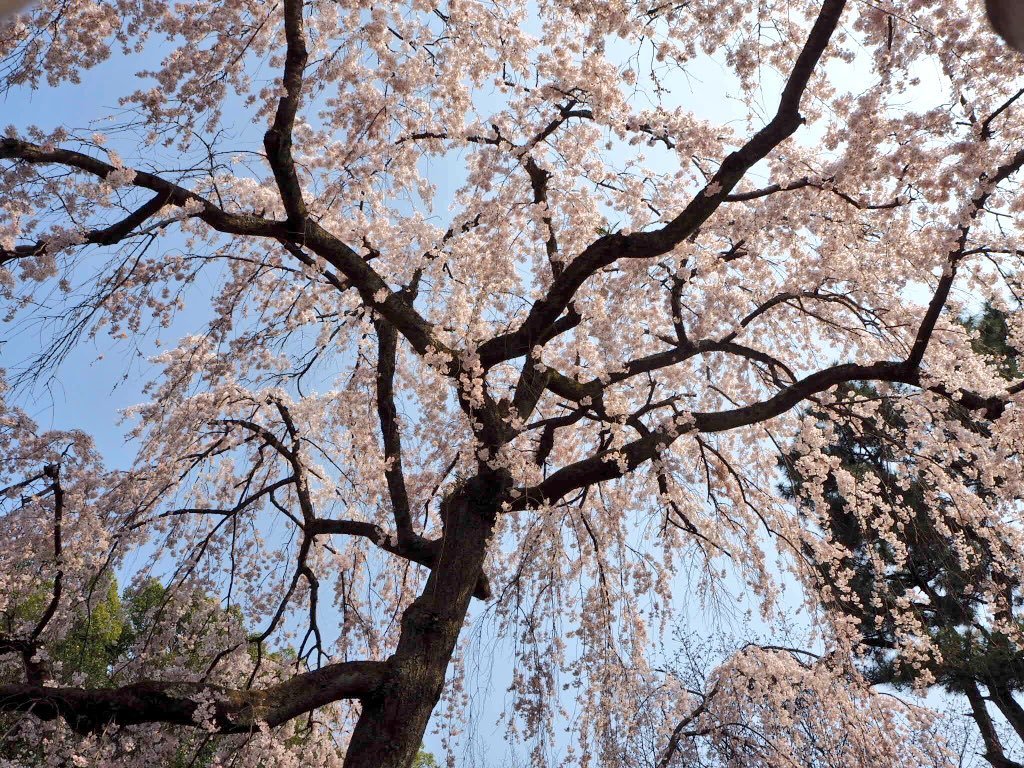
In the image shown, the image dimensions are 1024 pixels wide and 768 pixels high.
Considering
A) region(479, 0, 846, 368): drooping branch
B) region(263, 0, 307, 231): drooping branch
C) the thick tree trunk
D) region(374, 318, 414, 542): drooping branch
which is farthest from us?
region(374, 318, 414, 542): drooping branch

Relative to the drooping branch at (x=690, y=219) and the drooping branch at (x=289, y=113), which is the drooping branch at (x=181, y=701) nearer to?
the drooping branch at (x=690, y=219)

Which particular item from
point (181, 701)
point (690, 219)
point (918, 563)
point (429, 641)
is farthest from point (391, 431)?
point (918, 563)

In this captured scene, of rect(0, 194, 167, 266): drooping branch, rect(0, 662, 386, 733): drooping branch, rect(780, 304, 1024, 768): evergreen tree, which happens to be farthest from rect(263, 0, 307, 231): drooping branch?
rect(780, 304, 1024, 768): evergreen tree

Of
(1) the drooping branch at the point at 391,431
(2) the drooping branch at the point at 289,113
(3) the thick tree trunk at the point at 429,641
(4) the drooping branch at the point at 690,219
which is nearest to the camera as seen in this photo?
(4) the drooping branch at the point at 690,219

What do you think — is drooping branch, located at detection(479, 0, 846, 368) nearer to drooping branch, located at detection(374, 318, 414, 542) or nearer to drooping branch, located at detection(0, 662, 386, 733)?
drooping branch, located at detection(374, 318, 414, 542)

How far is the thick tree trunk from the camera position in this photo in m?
3.93

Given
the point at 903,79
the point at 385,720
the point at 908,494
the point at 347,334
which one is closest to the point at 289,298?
the point at 347,334

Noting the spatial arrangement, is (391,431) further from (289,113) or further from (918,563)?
(918,563)

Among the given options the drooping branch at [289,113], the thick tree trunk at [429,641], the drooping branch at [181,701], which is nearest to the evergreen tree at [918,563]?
the thick tree trunk at [429,641]

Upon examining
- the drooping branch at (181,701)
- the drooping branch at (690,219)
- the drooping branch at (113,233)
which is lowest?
the drooping branch at (181,701)

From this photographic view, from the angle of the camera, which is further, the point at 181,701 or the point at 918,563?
the point at 918,563

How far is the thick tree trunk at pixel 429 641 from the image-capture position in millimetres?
3928

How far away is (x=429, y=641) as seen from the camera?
14.0 ft

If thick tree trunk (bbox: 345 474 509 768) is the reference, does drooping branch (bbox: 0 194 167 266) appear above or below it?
above
